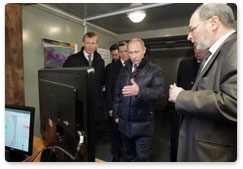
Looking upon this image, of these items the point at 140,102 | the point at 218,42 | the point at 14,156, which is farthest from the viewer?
the point at 140,102

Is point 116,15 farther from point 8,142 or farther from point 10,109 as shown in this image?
point 8,142

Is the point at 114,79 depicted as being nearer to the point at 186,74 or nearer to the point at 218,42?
the point at 186,74

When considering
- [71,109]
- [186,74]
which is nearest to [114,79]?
[186,74]

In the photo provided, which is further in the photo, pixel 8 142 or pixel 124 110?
pixel 124 110

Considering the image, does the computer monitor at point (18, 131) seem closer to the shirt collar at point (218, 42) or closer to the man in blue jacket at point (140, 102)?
the man in blue jacket at point (140, 102)

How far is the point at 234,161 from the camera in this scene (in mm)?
733

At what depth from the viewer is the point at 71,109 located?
52 cm

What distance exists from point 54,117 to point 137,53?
0.80 metres

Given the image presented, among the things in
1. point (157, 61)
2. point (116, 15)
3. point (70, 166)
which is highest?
point (116, 15)

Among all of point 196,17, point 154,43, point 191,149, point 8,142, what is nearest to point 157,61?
point 154,43

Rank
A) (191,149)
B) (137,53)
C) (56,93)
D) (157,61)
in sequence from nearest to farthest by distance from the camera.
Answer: (56,93) → (191,149) → (137,53) → (157,61)

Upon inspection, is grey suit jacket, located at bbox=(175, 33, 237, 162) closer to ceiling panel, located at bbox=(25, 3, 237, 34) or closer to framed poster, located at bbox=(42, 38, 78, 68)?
ceiling panel, located at bbox=(25, 3, 237, 34)

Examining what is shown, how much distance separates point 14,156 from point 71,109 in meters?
0.58

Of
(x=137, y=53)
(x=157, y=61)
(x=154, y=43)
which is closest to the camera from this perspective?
(x=137, y=53)
